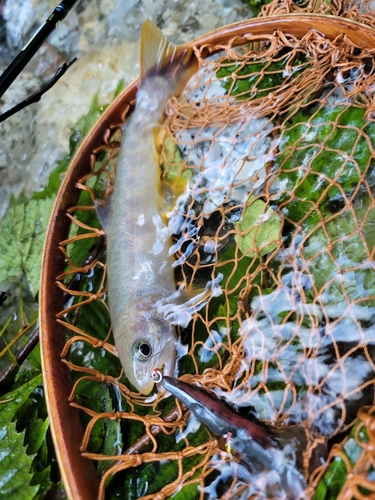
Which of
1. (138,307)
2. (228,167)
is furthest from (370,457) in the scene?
(228,167)

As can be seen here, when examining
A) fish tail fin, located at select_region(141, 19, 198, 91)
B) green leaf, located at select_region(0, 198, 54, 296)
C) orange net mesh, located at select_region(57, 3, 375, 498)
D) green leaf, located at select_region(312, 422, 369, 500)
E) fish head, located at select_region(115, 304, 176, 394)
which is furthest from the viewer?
green leaf, located at select_region(0, 198, 54, 296)

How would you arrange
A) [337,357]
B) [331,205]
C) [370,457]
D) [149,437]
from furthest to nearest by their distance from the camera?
[331,205]
[149,437]
[337,357]
[370,457]

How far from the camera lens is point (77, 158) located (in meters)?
2.00

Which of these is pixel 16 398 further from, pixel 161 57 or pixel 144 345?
pixel 161 57

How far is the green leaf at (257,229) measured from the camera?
5.66ft

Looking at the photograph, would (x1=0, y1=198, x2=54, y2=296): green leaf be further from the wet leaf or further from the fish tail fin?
the fish tail fin

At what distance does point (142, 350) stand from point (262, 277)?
0.54 meters

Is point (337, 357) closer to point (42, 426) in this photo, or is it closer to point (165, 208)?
point (165, 208)

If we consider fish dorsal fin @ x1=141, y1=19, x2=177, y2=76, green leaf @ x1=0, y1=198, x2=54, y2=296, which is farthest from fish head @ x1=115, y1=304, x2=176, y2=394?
fish dorsal fin @ x1=141, y1=19, x2=177, y2=76

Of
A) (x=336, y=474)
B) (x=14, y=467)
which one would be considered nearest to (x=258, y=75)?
(x=336, y=474)

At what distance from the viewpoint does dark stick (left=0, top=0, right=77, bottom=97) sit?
1.71 meters

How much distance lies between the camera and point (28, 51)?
177 centimetres

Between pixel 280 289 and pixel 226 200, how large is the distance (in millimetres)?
475

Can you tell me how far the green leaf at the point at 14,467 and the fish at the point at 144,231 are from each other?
0.49 meters
